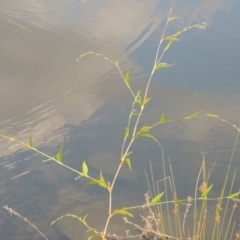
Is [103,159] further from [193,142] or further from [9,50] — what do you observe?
[9,50]

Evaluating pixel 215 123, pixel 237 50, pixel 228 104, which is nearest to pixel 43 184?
pixel 215 123

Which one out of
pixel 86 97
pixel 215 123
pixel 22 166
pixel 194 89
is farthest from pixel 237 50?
pixel 22 166

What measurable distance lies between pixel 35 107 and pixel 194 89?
3.52 feet

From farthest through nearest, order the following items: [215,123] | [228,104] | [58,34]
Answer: [58,34]
[228,104]
[215,123]

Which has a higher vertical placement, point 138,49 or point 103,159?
point 138,49

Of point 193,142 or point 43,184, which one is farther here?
point 193,142

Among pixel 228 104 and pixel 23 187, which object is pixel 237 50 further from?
pixel 23 187

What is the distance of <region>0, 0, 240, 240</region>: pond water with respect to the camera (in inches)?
107

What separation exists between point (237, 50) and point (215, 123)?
3.36 ft

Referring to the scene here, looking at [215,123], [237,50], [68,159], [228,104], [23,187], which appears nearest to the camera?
[23,187]

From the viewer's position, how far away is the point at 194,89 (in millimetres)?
Result: 3588

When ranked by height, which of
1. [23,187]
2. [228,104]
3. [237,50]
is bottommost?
[23,187]

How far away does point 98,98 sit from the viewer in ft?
11.5

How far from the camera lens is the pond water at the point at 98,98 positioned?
107 inches
